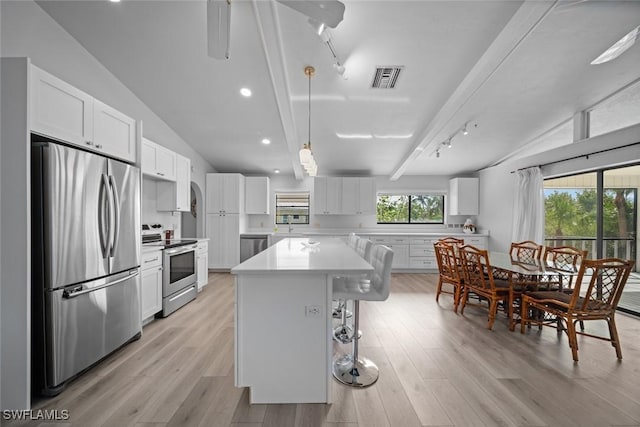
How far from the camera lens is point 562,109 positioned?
12.3ft

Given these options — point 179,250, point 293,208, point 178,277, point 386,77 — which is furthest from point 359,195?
point 178,277

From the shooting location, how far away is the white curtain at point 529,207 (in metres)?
4.39

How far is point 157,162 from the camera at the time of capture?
3.52m

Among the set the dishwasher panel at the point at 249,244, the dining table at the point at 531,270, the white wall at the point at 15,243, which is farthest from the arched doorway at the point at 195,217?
the dining table at the point at 531,270

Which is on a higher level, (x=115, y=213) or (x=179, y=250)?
(x=115, y=213)

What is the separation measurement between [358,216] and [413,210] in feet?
4.52

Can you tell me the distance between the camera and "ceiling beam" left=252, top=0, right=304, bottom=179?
2328mm

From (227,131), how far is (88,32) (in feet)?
→ 6.88

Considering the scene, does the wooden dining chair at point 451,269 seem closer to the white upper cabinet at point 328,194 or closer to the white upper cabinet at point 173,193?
the white upper cabinet at point 328,194

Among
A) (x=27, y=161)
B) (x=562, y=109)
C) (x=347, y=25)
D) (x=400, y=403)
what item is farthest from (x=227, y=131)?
(x=562, y=109)

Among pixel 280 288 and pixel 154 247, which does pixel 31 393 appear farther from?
pixel 280 288

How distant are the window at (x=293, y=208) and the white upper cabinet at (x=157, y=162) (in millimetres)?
2900

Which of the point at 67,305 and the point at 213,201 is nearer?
the point at 67,305

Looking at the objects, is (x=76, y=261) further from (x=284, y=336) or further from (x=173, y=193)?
(x=173, y=193)
